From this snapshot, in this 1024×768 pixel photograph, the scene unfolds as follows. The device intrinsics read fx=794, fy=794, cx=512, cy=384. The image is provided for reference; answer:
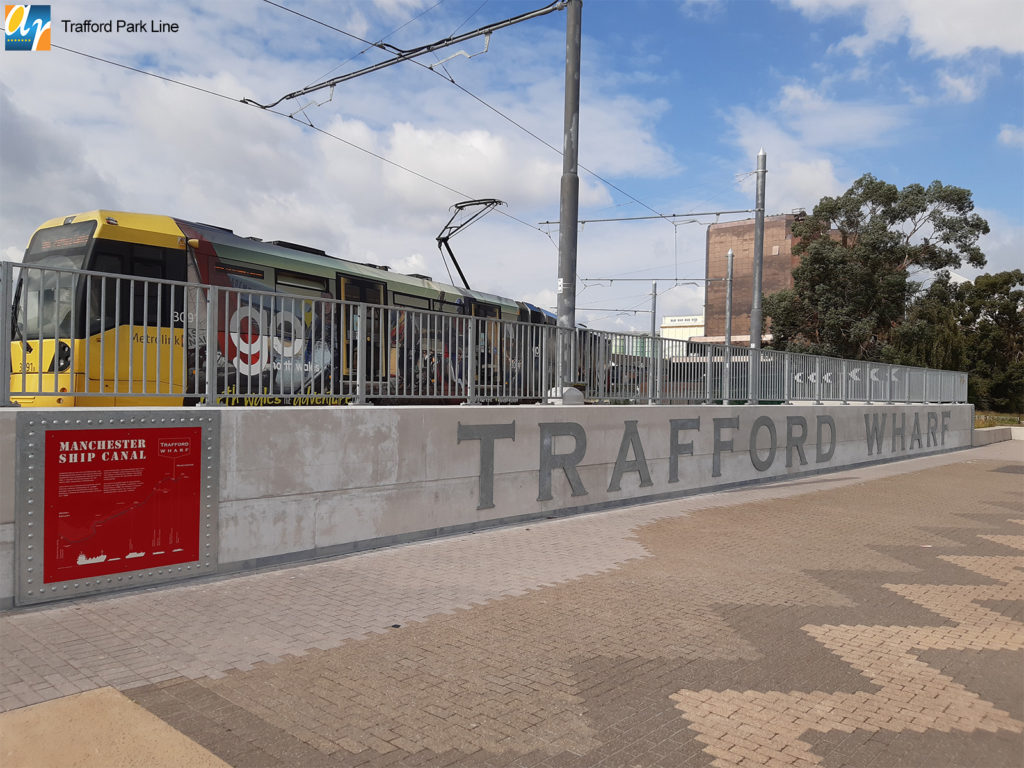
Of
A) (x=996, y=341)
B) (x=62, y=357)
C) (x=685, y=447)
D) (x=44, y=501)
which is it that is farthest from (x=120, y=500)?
(x=996, y=341)

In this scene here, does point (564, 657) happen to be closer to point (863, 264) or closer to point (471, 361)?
point (471, 361)

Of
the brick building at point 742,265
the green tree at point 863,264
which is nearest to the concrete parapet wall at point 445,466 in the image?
the green tree at point 863,264

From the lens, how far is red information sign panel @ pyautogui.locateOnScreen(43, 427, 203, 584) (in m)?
5.58

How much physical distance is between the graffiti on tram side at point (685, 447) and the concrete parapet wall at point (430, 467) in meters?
0.02

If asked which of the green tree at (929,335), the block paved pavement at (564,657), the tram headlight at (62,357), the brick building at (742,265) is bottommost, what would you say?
the block paved pavement at (564,657)

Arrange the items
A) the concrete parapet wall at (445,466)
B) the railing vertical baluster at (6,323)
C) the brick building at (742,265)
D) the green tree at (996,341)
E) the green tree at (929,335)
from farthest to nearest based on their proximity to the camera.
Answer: the brick building at (742,265) < the green tree at (996,341) < the green tree at (929,335) < the concrete parapet wall at (445,466) < the railing vertical baluster at (6,323)

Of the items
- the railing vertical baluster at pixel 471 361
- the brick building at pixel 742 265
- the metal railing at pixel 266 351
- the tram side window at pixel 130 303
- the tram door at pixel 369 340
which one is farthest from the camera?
the brick building at pixel 742 265

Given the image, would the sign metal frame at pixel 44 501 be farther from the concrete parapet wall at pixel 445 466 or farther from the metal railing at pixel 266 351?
the metal railing at pixel 266 351

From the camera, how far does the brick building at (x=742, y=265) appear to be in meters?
73.9

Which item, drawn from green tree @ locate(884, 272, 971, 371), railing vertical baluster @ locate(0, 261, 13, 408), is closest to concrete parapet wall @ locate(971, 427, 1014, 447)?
green tree @ locate(884, 272, 971, 371)

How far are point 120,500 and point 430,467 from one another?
3.16 meters

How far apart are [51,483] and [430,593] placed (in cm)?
283

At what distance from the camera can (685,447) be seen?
1248 cm

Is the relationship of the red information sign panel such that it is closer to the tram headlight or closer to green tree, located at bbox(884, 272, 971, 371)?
the tram headlight
